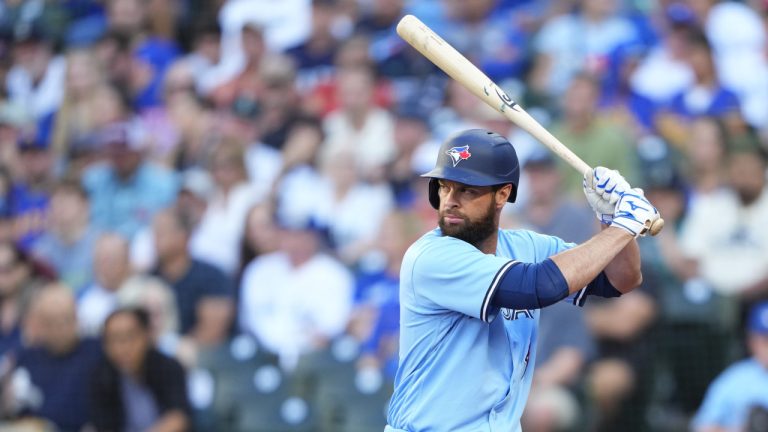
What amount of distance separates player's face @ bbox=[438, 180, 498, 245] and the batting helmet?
0.06 meters

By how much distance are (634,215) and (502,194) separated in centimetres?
43

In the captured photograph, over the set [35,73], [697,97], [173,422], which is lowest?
[173,422]

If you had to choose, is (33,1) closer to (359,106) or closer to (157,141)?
(157,141)

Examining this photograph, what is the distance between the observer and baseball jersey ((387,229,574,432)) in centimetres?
378

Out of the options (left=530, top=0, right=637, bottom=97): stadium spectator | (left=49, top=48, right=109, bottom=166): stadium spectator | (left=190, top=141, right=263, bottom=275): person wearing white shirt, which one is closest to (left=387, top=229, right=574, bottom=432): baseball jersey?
(left=530, top=0, right=637, bottom=97): stadium spectator

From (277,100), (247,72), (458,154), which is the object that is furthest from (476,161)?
(247,72)

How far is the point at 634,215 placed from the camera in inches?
148

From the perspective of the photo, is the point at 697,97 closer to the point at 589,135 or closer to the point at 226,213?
the point at 589,135

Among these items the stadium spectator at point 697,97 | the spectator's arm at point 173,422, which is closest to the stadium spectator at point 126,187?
the spectator's arm at point 173,422

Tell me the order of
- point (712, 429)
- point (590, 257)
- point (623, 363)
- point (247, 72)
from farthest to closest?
point (247, 72), point (623, 363), point (712, 429), point (590, 257)

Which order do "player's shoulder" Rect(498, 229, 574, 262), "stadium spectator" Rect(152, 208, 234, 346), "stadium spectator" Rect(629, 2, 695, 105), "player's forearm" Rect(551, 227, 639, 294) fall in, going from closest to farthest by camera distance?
"player's forearm" Rect(551, 227, 639, 294) → "player's shoulder" Rect(498, 229, 574, 262) → "stadium spectator" Rect(629, 2, 695, 105) → "stadium spectator" Rect(152, 208, 234, 346)

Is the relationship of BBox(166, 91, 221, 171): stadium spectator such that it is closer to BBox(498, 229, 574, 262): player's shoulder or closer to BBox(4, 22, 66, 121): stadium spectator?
BBox(4, 22, 66, 121): stadium spectator

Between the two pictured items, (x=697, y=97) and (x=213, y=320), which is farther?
(x=213, y=320)

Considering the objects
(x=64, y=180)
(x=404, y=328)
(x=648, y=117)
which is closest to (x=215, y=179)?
(x=64, y=180)
